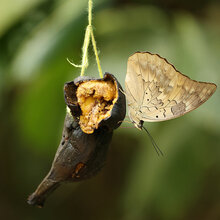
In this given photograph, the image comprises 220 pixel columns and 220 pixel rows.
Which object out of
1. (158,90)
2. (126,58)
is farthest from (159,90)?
(126,58)

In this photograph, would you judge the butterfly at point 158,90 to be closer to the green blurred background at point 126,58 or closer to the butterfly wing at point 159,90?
the butterfly wing at point 159,90

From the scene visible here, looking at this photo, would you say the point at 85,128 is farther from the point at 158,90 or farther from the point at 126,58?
the point at 126,58

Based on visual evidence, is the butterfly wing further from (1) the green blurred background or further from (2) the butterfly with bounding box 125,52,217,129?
(1) the green blurred background

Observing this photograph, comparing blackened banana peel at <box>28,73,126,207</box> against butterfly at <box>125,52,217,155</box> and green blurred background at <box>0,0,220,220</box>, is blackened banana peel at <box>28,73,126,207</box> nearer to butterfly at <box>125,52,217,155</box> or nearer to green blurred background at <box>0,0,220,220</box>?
butterfly at <box>125,52,217,155</box>

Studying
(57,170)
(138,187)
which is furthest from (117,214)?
(57,170)

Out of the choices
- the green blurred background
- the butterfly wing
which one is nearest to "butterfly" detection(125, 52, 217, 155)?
the butterfly wing

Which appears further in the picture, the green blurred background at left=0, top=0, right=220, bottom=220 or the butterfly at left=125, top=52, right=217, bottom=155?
the green blurred background at left=0, top=0, right=220, bottom=220

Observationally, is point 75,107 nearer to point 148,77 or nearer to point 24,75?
point 148,77
